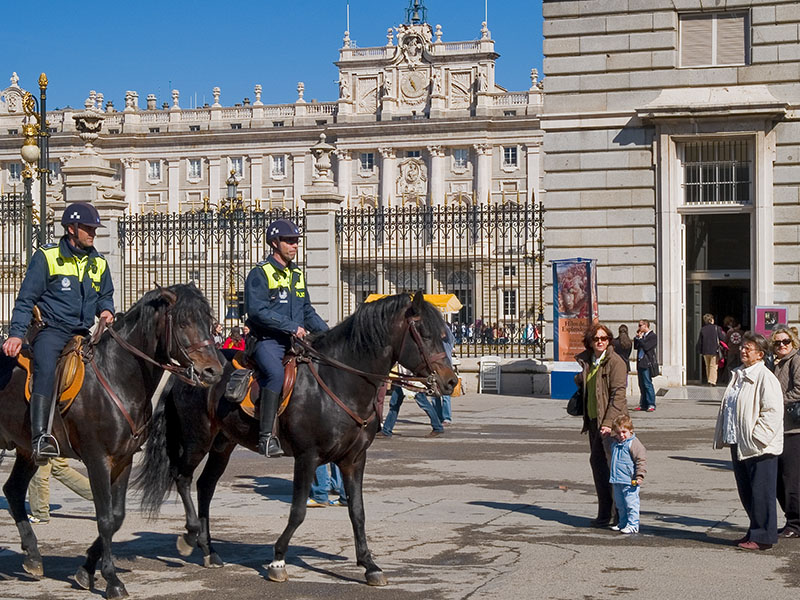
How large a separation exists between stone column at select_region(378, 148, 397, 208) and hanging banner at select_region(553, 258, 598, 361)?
208ft

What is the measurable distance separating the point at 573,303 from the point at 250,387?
53.2 feet

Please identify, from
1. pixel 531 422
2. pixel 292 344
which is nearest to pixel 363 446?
pixel 292 344

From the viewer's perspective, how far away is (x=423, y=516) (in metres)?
11.6

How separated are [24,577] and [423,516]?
151 inches

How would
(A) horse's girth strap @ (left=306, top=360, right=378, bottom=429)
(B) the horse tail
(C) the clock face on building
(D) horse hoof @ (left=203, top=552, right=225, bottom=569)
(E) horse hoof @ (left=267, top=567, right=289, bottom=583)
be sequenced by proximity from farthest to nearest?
1. (C) the clock face on building
2. (B) the horse tail
3. (D) horse hoof @ (left=203, top=552, right=225, bottom=569)
4. (A) horse's girth strap @ (left=306, top=360, right=378, bottom=429)
5. (E) horse hoof @ (left=267, top=567, right=289, bottom=583)

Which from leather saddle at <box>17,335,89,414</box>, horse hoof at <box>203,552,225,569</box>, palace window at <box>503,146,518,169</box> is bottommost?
horse hoof at <box>203,552,225,569</box>

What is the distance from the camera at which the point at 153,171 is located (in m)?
89.1

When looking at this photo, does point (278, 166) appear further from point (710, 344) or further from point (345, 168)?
point (710, 344)

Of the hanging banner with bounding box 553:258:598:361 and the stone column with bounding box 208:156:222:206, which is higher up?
the stone column with bounding box 208:156:222:206

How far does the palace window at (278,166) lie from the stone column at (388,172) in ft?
22.0

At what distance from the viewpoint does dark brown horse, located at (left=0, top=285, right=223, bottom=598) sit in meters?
8.45

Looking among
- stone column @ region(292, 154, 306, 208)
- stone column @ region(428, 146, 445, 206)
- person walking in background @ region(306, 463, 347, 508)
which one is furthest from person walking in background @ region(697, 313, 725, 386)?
stone column @ region(292, 154, 306, 208)

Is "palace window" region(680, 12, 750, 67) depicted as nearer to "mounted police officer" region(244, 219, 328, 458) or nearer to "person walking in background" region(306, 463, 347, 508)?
"person walking in background" region(306, 463, 347, 508)

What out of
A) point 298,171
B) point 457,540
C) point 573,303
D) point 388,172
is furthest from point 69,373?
point 298,171
